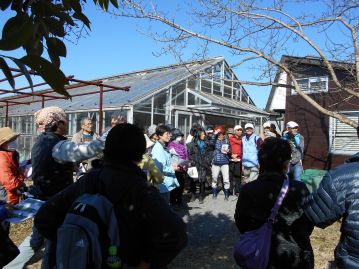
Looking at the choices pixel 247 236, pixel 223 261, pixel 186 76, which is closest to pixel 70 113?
pixel 186 76

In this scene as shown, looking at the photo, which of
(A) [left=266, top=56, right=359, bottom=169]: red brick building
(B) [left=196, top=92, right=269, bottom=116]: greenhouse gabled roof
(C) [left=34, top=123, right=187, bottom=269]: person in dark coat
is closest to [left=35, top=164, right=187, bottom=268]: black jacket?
(C) [left=34, top=123, right=187, bottom=269]: person in dark coat

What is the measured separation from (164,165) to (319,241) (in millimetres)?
2625

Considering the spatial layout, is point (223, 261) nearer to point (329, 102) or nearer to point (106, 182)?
point (106, 182)

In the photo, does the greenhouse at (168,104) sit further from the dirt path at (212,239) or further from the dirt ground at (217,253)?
the dirt ground at (217,253)

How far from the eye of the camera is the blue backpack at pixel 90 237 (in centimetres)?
169

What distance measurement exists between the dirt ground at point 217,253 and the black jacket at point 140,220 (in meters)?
2.97

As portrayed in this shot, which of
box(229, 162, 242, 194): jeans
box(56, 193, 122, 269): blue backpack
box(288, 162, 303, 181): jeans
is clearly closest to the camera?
box(56, 193, 122, 269): blue backpack

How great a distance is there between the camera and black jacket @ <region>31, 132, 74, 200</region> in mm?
3221

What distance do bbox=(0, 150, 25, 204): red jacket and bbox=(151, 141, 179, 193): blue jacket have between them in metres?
2.11

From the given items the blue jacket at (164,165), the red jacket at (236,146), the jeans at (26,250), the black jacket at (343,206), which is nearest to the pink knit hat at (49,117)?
the jeans at (26,250)

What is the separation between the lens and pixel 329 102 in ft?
38.1

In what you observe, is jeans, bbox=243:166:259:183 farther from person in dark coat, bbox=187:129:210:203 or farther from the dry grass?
the dry grass

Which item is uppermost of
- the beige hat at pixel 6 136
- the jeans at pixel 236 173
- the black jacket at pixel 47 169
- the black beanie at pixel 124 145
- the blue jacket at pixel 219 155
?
the black beanie at pixel 124 145

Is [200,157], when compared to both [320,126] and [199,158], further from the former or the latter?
[320,126]
